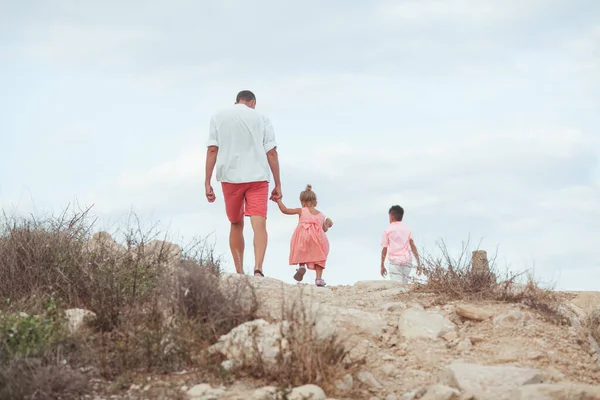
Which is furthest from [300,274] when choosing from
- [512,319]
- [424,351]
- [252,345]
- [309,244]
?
[252,345]

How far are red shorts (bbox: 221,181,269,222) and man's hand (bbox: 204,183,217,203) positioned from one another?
147mm

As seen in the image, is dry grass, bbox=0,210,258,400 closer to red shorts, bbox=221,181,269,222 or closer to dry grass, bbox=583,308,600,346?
red shorts, bbox=221,181,269,222

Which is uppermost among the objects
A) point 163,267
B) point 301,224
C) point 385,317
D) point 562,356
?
point 301,224

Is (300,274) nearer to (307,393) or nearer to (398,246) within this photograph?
(398,246)

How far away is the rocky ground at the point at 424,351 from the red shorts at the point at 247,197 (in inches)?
47.3

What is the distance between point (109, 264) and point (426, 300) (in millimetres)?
3560

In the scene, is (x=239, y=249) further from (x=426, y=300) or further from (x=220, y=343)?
(x=220, y=343)

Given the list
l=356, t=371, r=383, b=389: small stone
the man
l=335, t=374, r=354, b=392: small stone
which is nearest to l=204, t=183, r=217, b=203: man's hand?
the man

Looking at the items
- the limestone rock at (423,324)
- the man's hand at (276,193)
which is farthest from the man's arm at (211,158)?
the limestone rock at (423,324)

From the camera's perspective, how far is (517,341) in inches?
287

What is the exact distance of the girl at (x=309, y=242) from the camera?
40.0 feet

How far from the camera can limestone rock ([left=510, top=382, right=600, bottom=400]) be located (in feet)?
19.8

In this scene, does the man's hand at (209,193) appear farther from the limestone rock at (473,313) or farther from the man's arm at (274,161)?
the limestone rock at (473,313)

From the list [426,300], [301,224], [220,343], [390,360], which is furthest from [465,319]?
[301,224]
